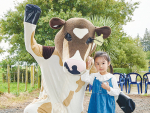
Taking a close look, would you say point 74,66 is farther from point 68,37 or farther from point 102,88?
point 102,88

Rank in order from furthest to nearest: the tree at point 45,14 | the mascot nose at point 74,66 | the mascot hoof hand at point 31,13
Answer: the tree at point 45,14, the mascot hoof hand at point 31,13, the mascot nose at point 74,66

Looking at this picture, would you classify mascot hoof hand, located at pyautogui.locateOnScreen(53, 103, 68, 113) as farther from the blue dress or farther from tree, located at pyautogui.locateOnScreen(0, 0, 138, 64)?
tree, located at pyautogui.locateOnScreen(0, 0, 138, 64)

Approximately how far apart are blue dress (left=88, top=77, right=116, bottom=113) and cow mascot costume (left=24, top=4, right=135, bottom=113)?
0.14 metres

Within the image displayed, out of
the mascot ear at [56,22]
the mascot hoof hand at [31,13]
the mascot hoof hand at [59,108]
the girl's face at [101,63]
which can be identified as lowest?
the mascot hoof hand at [59,108]

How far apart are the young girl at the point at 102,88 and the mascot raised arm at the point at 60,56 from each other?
121mm

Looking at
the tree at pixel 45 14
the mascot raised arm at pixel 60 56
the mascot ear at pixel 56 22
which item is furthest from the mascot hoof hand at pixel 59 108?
the tree at pixel 45 14

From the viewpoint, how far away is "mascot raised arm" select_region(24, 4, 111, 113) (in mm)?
1593

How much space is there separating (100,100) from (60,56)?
618 mm

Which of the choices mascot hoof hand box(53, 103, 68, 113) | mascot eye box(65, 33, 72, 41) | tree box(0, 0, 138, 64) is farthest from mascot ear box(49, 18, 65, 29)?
tree box(0, 0, 138, 64)

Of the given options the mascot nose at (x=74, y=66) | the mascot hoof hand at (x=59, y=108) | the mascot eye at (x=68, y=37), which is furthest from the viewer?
the mascot hoof hand at (x=59, y=108)

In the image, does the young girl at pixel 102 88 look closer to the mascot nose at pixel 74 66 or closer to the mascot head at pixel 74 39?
the mascot head at pixel 74 39

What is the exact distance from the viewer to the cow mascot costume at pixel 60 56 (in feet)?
5.22

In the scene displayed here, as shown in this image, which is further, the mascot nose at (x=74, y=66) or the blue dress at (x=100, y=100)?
the blue dress at (x=100, y=100)

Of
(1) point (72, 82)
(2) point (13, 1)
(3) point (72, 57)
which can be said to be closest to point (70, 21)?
(3) point (72, 57)
